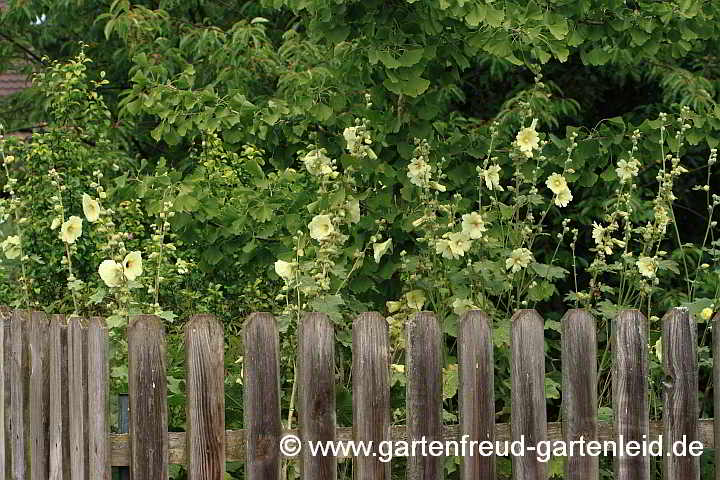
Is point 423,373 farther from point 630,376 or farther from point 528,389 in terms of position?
point 630,376

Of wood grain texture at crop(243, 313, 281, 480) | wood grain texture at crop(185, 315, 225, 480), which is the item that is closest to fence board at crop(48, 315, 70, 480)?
wood grain texture at crop(185, 315, 225, 480)

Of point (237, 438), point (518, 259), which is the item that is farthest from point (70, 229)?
point (518, 259)

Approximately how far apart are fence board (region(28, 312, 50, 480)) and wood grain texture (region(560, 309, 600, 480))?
56.7 inches

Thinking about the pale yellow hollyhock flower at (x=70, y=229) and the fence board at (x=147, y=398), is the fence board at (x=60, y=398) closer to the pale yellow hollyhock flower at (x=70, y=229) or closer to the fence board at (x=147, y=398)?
the fence board at (x=147, y=398)

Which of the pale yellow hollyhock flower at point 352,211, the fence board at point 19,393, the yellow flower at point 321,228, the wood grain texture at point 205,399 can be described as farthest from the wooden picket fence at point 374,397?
the pale yellow hollyhock flower at point 352,211

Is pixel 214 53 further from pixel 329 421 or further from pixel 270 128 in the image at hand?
pixel 329 421

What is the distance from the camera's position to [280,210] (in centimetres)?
399

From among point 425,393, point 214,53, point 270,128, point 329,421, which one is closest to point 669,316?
point 425,393

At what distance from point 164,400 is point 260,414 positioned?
25cm

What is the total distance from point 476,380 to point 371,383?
266 millimetres

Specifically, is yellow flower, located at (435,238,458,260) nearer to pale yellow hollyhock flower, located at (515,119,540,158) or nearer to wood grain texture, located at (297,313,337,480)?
pale yellow hollyhock flower, located at (515,119,540,158)

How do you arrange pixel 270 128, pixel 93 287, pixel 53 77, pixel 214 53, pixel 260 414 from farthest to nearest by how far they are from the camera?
pixel 214 53
pixel 53 77
pixel 93 287
pixel 270 128
pixel 260 414

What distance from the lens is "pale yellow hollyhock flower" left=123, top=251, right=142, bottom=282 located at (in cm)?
306

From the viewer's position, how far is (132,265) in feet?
10.1
